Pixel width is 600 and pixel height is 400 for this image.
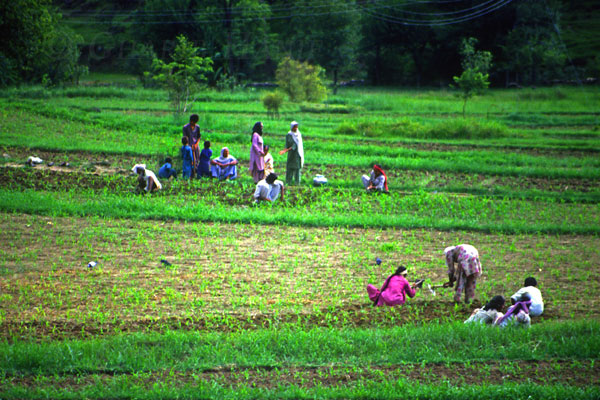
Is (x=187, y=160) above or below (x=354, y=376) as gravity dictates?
above

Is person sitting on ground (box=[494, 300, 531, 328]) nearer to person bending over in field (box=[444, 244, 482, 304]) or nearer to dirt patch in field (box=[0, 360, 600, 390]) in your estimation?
person bending over in field (box=[444, 244, 482, 304])

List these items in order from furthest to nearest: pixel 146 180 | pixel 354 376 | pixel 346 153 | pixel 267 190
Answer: pixel 346 153, pixel 146 180, pixel 267 190, pixel 354 376

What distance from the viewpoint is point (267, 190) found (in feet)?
52.4

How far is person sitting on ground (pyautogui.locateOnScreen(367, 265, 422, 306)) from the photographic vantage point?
9.45 m

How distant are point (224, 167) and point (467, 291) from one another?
10556 millimetres

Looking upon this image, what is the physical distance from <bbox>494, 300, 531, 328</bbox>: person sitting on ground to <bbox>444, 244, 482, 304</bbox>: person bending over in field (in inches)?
35.2

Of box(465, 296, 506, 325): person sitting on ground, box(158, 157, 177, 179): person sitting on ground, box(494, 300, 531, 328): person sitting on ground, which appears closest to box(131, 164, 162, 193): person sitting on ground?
box(158, 157, 177, 179): person sitting on ground

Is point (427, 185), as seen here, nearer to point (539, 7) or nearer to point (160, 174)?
point (160, 174)

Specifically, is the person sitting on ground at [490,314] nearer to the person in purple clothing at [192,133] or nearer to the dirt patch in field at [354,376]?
the dirt patch in field at [354,376]

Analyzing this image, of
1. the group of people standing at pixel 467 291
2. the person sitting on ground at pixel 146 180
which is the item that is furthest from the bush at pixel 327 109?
the group of people standing at pixel 467 291

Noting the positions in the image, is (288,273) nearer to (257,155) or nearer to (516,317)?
(516,317)

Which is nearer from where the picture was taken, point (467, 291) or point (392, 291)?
point (392, 291)

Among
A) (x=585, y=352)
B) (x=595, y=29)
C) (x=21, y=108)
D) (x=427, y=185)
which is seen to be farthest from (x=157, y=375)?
(x=595, y=29)

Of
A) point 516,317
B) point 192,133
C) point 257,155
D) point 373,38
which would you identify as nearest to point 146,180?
point 192,133
